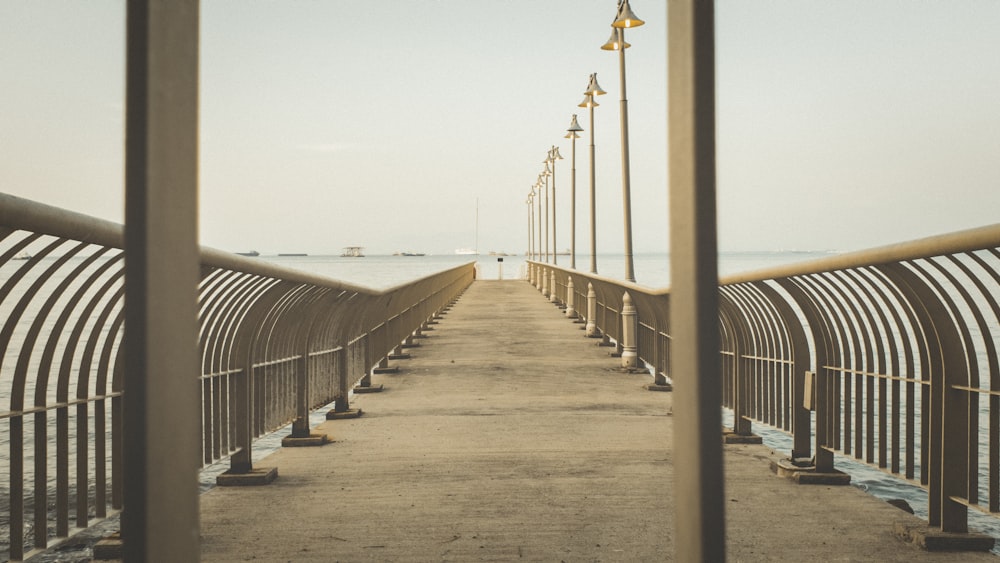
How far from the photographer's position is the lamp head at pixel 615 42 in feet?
61.0

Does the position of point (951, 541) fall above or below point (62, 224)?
below

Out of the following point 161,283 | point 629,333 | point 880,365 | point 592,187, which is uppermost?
point 592,187

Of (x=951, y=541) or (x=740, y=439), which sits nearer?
(x=951, y=541)

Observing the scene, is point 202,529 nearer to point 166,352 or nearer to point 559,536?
point 559,536

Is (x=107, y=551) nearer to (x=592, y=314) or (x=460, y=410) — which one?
(x=460, y=410)

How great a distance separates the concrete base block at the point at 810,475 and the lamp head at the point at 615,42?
47.7 feet

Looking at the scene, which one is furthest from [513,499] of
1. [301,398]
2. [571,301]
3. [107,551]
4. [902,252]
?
[571,301]

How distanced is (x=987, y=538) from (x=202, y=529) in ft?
→ 12.7

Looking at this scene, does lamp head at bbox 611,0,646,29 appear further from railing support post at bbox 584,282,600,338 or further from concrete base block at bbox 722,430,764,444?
concrete base block at bbox 722,430,764,444

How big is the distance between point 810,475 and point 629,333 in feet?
22.4

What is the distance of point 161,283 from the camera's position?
1.61 m

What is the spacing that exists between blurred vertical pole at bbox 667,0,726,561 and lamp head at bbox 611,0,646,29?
16604mm

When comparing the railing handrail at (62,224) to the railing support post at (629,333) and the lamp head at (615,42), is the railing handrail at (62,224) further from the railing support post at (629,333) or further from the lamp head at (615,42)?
the lamp head at (615,42)

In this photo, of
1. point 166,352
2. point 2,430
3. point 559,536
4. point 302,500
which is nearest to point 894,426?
point 559,536
